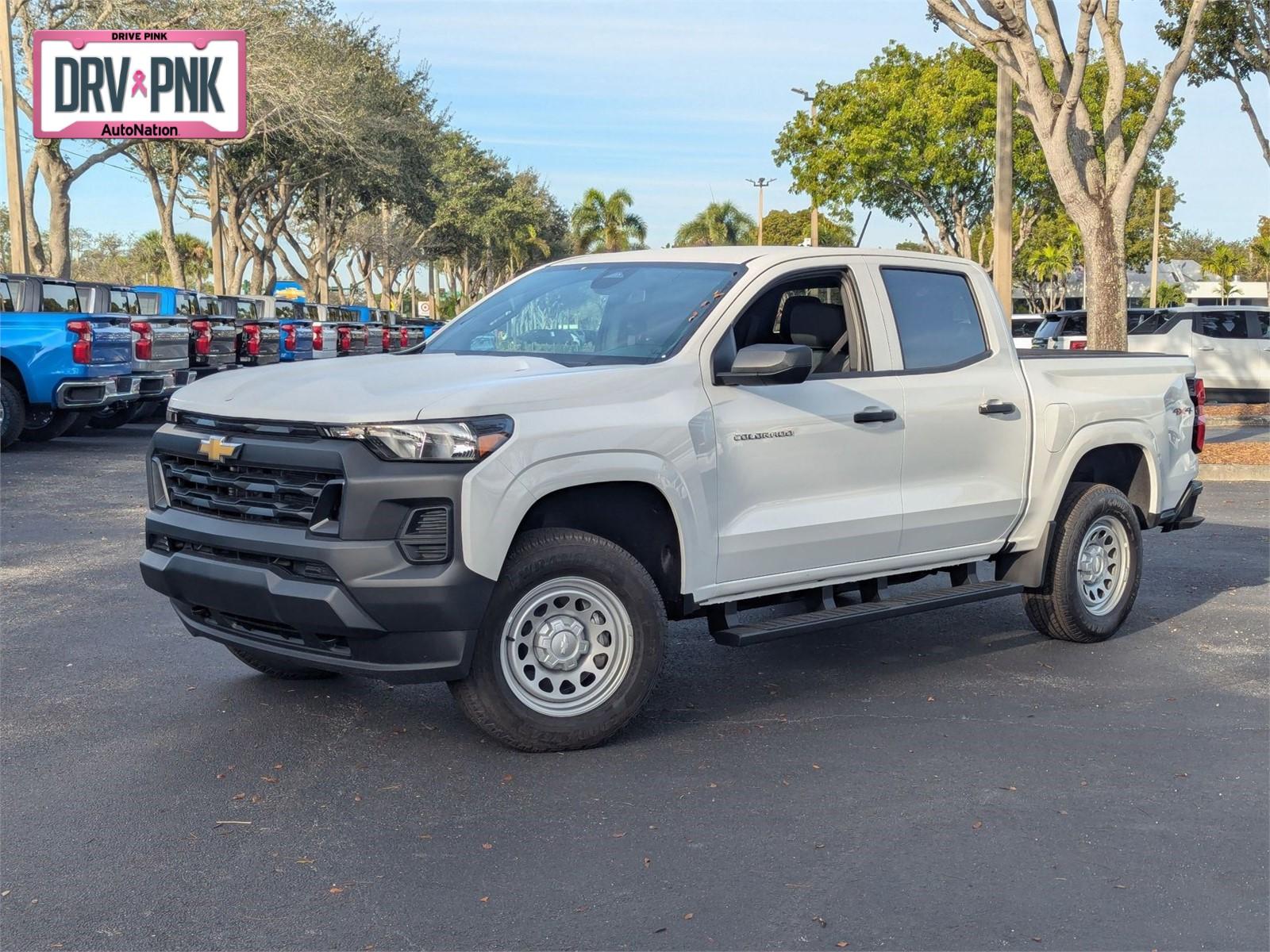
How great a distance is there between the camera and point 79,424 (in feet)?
61.9

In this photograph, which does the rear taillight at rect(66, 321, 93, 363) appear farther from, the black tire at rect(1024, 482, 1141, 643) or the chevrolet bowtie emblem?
the black tire at rect(1024, 482, 1141, 643)

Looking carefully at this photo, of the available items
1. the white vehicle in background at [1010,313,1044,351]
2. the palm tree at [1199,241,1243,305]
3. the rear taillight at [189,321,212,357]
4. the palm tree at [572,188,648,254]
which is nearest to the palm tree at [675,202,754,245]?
the palm tree at [572,188,648,254]

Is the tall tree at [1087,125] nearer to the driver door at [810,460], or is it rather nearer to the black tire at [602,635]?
the driver door at [810,460]

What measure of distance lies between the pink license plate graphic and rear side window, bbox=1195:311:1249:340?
20170mm

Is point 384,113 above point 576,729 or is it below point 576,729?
above

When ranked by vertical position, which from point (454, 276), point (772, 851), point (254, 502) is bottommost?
point (772, 851)

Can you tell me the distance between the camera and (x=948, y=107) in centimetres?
3869

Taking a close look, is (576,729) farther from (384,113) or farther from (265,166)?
(384,113)

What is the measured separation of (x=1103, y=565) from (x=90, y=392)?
12060 millimetres

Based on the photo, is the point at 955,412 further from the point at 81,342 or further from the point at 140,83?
the point at 140,83

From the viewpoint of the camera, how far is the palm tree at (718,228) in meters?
82.7

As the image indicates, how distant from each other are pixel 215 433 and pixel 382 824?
175 centimetres

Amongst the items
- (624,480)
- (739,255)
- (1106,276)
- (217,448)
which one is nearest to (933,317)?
(739,255)

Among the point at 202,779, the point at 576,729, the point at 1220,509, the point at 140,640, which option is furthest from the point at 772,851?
the point at 1220,509
